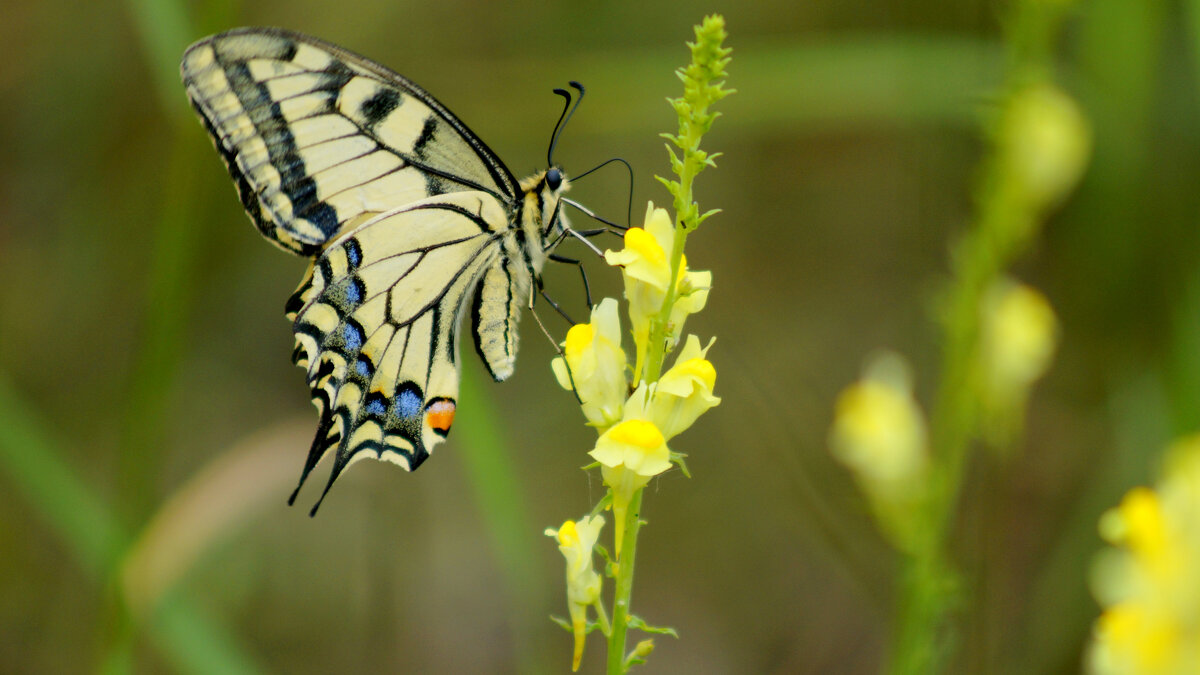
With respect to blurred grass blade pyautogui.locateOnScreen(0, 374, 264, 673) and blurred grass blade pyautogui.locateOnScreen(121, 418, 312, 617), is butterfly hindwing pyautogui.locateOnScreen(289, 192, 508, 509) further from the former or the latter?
blurred grass blade pyautogui.locateOnScreen(0, 374, 264, 673)

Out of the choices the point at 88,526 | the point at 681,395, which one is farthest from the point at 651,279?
the point at 88,526

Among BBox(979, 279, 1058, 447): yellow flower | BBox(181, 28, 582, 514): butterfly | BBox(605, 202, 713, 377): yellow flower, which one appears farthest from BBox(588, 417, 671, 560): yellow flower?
BBox(979, 279, 1058, 447): yellow flower

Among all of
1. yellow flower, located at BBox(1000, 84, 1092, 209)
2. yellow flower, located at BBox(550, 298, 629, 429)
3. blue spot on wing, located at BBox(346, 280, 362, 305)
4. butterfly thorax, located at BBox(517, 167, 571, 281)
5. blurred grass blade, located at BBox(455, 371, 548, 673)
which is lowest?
blurred grass blade, located at BBox(455, 371, 548, 673)

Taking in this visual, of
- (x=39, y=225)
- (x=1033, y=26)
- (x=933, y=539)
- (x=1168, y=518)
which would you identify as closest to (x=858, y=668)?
(x=933, y=539)

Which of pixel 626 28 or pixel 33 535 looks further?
pixel 626 28

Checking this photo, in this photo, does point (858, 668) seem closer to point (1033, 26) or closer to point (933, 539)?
point (933, 539)

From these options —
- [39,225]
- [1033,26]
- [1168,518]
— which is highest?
[1033,26]

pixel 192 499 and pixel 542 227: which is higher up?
pixel 542 227
